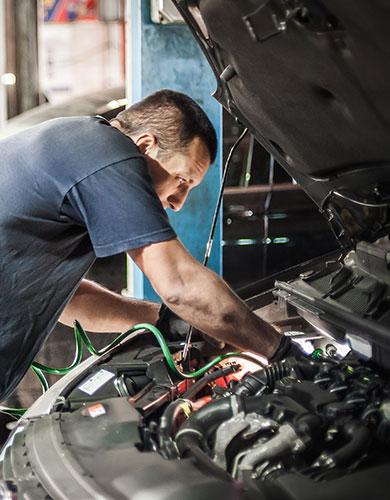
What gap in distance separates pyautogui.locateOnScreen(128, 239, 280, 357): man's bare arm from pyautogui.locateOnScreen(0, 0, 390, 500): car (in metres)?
0.11

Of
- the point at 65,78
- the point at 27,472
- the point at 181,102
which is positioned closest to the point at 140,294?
the point at 181,102

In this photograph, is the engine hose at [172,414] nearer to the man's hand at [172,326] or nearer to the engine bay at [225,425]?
the engine bay at [225,425]

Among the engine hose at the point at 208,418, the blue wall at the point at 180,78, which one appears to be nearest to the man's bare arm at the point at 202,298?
the engine hose at the point at 208,418

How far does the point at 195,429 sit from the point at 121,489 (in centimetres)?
22

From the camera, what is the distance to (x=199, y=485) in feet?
4.09

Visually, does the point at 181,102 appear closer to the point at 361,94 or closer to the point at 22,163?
the point at 22,163

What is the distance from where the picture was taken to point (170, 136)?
6.47ft

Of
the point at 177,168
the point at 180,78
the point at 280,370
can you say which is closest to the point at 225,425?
the point at 280,370

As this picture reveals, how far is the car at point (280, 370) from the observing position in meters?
1.29

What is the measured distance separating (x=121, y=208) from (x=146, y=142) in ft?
1.14

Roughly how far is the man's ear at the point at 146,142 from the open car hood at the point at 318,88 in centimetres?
22

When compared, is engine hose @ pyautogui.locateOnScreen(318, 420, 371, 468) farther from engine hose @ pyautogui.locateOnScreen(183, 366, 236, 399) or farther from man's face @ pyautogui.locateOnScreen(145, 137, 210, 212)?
man's face @ pyautogui.locateOnScreen(145, 137, 210, 212)

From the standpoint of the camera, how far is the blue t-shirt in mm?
1693

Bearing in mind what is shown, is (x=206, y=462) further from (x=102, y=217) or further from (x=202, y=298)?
(x=102, y=217)
